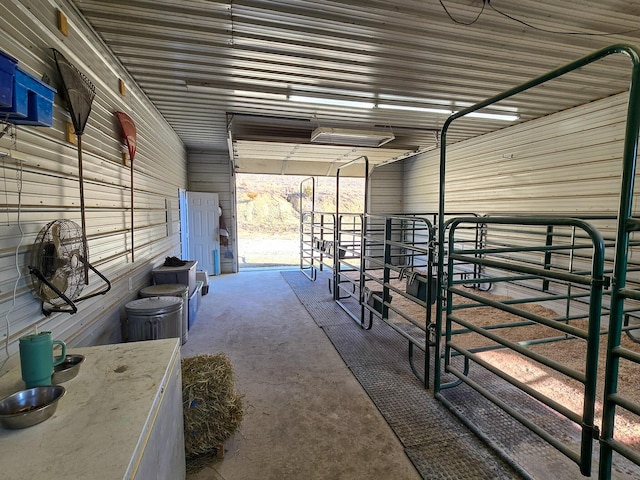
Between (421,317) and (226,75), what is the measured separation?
12.6 ft

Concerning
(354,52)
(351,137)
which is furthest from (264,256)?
(354,52)

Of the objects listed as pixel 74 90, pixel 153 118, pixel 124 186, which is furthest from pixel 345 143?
pixel 74 90

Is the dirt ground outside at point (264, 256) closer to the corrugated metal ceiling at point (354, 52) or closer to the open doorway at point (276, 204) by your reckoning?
the open doorway at point (276, 204)

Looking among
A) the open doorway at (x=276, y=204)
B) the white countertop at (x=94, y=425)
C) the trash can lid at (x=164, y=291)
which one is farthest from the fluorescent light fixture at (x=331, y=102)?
the open doorway at (x=276, y=204)

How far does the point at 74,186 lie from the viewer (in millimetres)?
2180

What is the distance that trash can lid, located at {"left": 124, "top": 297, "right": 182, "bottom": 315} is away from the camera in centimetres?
278

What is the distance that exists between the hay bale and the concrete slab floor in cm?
14

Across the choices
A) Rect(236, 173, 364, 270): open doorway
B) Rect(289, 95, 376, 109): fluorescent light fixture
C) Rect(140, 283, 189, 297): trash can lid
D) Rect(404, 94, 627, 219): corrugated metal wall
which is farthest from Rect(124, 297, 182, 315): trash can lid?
Rect(236, 173, 364, 270): open doorway

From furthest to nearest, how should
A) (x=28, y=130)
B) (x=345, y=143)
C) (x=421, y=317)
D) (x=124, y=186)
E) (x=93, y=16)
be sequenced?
(x=345, y=143) < (x=421, y=317) < (x=124, y=186) < (x=93, y=16) < (x=28, y=130)

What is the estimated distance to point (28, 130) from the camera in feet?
5.43

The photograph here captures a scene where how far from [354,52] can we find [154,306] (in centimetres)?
301

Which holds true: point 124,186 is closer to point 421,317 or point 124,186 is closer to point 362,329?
point 362,329

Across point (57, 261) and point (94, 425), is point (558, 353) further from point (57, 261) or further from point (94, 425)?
point (57, 261)

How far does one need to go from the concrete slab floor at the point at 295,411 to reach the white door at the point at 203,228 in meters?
3.24
